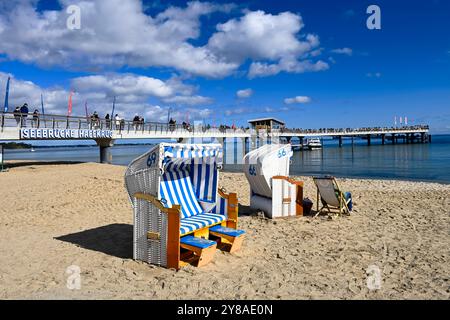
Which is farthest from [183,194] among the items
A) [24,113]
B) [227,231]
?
[24,113]

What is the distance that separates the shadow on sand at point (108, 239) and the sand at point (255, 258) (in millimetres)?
18

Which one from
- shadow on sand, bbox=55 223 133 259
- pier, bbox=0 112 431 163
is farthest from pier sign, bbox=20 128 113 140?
shadow on sand, bbox=55 223 133 259

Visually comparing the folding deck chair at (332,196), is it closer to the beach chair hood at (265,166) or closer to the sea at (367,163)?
the beach chair hood at (265,166)

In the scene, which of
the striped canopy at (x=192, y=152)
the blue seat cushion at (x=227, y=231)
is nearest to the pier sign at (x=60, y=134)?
the striped canopy at (x=192, y=152)

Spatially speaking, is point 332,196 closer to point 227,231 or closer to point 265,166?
point 265,166

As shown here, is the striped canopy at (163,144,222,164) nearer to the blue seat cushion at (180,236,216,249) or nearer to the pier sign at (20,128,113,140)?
the blue seat cushion at (180,236,216,249)

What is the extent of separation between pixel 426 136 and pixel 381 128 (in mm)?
11797

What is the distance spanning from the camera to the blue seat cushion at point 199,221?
488cm

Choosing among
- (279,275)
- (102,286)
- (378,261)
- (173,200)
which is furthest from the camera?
(173,200)

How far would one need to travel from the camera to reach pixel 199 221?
525 centimetres
